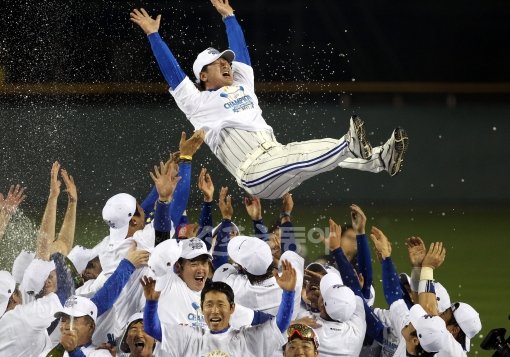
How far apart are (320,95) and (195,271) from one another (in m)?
8.72

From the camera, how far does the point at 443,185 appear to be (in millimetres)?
15328

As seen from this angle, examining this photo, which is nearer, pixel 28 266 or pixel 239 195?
pixel 28 266

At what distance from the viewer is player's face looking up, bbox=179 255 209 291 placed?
7.32m

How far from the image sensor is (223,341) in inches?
263

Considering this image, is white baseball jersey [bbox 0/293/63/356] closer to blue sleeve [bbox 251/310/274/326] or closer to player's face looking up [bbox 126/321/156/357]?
player's face looking up [bbox 126/321/156/357]

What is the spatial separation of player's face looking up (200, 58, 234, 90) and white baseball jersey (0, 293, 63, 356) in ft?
7.82

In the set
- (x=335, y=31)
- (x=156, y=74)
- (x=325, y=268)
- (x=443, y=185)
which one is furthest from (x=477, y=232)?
A: (x=325, y=268)

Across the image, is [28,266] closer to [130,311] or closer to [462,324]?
[130,311]

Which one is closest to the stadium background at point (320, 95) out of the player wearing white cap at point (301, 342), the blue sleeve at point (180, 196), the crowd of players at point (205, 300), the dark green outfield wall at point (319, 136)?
the dark green outfield wall at point (319, 136)

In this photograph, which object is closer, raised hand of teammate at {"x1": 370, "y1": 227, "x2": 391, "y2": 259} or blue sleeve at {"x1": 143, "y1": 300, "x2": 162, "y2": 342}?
blue sleeve at {"x1": 143, "y1": 300, "x2": 162, "y2": 342}

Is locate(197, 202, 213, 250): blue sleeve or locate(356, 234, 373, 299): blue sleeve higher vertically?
locate(197, 202, 213, 250): blue sleeve

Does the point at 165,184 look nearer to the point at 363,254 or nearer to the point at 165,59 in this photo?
the point at 363,254

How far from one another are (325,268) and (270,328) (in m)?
0.79

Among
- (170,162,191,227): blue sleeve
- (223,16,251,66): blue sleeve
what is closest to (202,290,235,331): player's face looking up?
(170,162,191,227): blue sleeve
